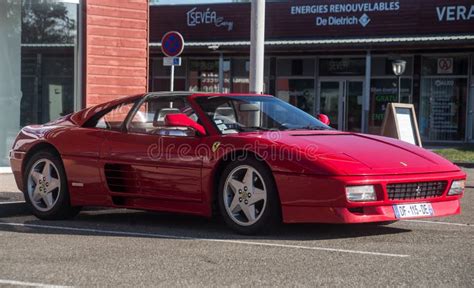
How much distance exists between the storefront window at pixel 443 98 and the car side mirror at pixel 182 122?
18221 mm

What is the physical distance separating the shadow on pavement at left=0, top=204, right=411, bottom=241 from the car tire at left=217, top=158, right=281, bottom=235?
12 centimetres

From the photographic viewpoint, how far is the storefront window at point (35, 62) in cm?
1199

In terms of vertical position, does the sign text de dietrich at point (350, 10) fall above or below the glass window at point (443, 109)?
above

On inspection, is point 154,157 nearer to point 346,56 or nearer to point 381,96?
point 381,96

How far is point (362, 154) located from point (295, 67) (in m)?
19.8

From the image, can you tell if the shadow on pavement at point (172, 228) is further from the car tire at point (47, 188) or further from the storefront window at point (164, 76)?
the storefront window at point (164, 76)

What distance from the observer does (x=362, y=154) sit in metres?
5.93

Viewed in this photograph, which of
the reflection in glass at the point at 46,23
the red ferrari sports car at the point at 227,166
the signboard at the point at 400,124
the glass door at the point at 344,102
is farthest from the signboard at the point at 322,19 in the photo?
the red ferrari sports car at the point at 227,166

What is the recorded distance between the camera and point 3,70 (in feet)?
39.7

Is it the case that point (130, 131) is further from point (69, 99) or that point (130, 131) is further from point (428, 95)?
point (428, 95)

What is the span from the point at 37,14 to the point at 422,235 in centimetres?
834

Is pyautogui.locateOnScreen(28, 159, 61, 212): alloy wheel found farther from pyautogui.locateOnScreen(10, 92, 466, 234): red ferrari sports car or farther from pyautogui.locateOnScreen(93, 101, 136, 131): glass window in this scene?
pyautogui.locateOnScreen(93, 101, 136, 131): glass window

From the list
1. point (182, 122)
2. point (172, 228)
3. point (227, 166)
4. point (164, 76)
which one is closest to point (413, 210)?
point (227, 166)

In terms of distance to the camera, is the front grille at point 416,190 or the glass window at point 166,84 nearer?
the front grille at point 416,190
